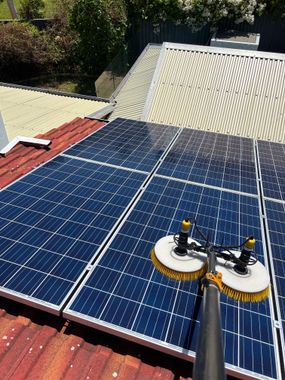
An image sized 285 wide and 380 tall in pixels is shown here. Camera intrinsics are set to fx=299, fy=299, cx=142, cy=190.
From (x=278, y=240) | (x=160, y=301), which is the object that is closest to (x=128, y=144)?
(x=278, y=240)

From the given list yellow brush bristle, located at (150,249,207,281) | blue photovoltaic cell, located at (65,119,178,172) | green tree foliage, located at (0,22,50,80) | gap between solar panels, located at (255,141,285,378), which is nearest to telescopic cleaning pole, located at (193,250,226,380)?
yellow brush bristle, located at (150,249,207,281)

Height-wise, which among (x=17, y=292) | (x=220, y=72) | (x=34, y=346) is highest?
(x=220, y=72)

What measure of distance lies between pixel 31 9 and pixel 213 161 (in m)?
37.3

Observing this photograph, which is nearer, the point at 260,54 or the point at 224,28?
the point at 260,54

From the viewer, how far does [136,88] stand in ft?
57.3

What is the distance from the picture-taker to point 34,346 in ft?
17.2

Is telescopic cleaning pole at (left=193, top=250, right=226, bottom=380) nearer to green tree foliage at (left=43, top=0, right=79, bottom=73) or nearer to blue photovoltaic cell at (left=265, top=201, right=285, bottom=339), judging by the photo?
blue photovoltaic cell at (left=265, top=201, right=285, bottom=339)

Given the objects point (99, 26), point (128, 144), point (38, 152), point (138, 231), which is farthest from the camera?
point (99, 26)

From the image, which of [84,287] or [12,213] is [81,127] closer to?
[12,213]

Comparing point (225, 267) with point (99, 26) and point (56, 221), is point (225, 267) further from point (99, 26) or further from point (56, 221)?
point (99, 26)

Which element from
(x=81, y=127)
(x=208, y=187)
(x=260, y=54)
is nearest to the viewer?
(x=208, y=187)

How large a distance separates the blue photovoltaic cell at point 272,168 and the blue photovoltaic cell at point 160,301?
7.31 feet

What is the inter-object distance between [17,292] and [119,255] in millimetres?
2043

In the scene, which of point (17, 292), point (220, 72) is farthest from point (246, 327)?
point (220, 72)
